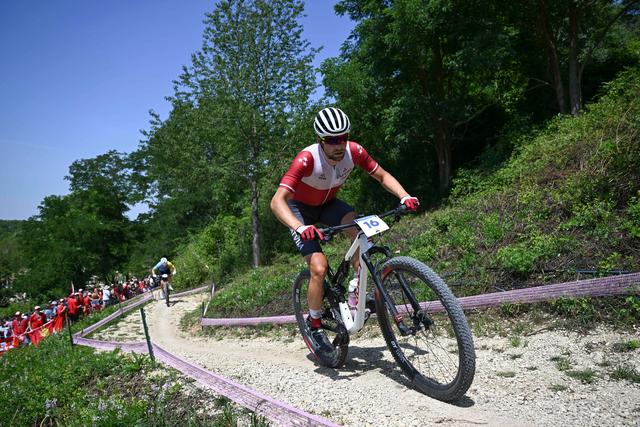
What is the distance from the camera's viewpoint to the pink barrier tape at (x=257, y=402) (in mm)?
3445

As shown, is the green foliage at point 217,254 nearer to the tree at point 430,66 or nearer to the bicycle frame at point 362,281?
the tree at point 430,66

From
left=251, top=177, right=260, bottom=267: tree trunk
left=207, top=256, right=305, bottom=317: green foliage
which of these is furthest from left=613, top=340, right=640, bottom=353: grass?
left=251, top=177, right=260, bottom=267: tree trunk

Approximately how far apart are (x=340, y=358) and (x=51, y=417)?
405 centimetres

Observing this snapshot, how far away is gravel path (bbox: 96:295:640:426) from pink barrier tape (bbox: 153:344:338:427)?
1.45ft

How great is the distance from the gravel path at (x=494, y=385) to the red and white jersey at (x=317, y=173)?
2.29 meters

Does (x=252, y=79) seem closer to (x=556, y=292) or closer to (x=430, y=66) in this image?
(x=430, y=66)

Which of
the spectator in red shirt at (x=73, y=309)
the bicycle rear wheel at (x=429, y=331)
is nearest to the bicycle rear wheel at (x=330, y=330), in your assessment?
the bicycle rear wheel at (x=429, y=331)

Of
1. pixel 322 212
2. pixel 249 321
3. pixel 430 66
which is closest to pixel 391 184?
pixel 322 212

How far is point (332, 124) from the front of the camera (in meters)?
4.71

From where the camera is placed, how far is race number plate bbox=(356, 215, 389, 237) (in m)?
4.28

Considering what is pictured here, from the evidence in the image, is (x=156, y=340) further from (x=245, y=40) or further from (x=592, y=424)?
(x=245, y=40)

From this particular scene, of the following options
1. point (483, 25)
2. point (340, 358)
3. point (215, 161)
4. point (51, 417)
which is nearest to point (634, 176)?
point (340, 358)

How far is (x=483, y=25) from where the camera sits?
18688 millimetres

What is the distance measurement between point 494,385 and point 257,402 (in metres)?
2.37
